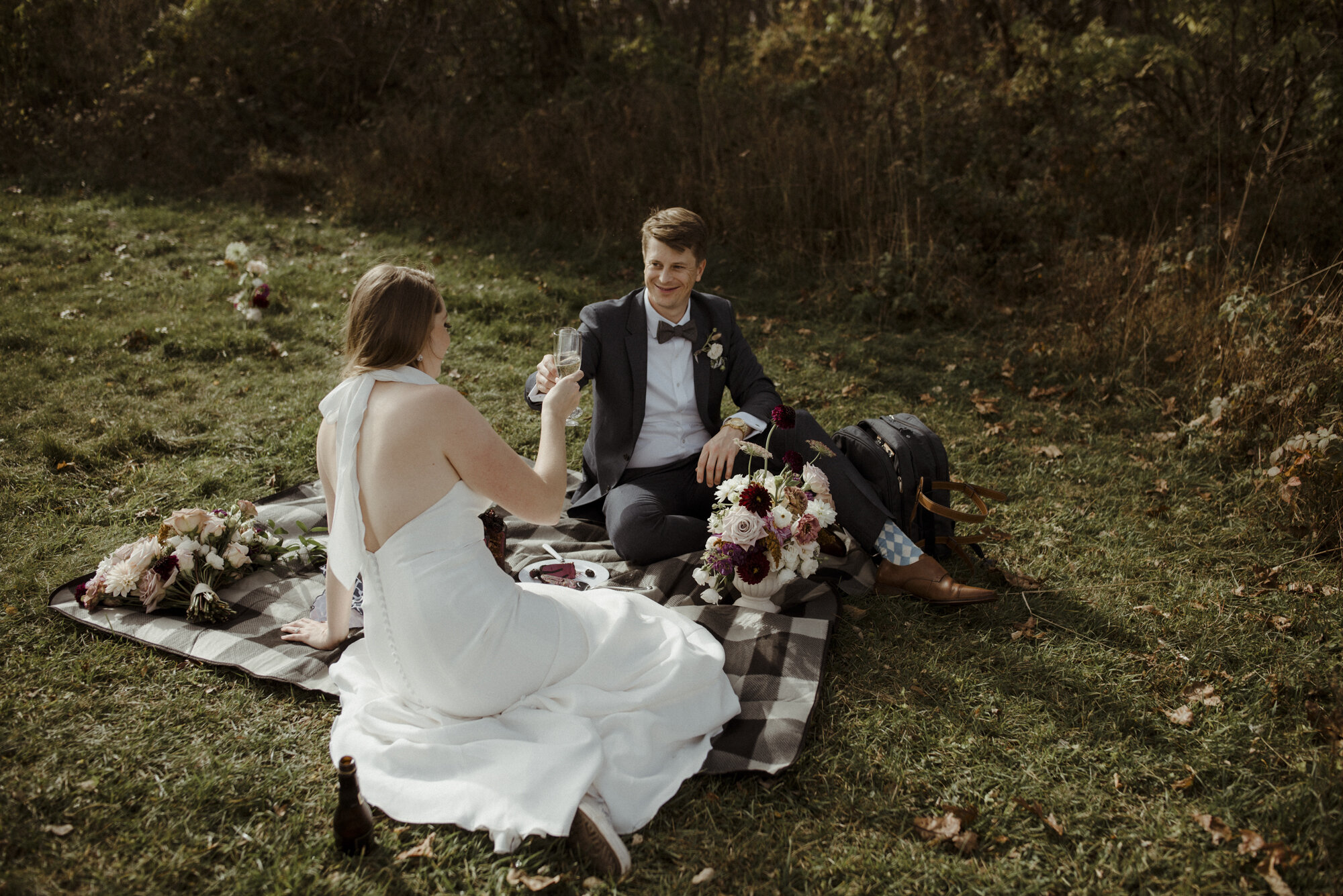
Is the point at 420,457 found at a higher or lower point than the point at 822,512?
higher

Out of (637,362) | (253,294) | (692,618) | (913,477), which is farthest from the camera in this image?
(253,294)

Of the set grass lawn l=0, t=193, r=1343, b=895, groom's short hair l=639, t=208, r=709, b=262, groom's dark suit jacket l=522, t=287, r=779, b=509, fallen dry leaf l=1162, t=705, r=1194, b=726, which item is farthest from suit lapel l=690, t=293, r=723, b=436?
fallen dry leaf l=1162, t=705, r=1194, b=726

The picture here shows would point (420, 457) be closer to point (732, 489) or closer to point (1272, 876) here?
point (732, 489)

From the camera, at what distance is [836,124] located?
9.73 meters

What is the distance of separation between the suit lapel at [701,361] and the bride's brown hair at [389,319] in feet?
6.19

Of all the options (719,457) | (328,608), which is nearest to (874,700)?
(719,457)

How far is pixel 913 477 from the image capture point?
4.23 meters

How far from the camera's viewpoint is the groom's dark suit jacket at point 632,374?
4379 mm

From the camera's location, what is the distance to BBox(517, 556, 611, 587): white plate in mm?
4176

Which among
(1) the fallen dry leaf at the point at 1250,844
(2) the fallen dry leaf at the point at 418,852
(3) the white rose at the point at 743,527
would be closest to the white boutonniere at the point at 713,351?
(3) the white rose at the point at 743,527

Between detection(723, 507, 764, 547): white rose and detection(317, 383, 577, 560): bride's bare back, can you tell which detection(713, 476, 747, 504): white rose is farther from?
detection(317, 383, 577, 560): bride's bare back

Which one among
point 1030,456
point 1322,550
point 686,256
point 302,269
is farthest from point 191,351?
point 1322,550

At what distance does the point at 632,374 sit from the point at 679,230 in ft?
2.50

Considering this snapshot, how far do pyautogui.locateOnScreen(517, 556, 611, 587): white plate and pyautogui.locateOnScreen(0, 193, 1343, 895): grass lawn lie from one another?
115 cm
